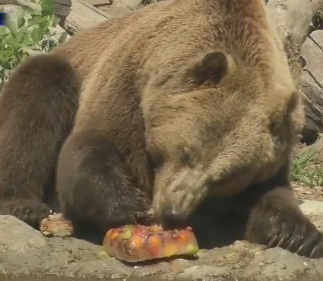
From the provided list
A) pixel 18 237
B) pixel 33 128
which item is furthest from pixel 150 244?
pixel 33 128

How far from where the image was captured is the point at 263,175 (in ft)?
18.2

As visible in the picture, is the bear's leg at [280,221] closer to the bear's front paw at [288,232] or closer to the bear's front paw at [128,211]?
the bear's front paw at [288,232]

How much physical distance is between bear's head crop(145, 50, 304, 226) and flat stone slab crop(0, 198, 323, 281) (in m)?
0.35

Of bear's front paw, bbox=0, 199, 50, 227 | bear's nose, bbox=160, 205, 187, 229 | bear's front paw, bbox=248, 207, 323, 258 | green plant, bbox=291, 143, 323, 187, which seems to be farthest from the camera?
green plant, bbox=291, 143, 323, 187

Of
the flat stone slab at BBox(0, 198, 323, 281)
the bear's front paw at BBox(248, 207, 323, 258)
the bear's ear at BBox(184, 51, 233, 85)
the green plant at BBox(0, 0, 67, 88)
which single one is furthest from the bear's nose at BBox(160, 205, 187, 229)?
the green plant at BBox(0, 0, 67, 88)

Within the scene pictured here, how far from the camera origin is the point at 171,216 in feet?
17.0

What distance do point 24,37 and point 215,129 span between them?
3791 mm

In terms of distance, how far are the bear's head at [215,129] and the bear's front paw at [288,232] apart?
341mm

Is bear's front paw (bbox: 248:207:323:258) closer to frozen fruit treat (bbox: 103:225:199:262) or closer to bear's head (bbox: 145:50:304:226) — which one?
bear's head (bbox: 145:50:304:226)

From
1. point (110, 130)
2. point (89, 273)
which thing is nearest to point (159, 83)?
point (110, 130)

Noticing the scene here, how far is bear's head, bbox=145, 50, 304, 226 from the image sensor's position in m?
5.22

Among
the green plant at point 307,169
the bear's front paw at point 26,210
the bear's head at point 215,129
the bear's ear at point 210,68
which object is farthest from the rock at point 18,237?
→ the green plant at point 307,169

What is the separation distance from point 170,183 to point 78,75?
1.62 meters

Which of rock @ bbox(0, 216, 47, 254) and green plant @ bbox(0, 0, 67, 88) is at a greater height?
rock @ bbox(0, 216, 47, 254)
